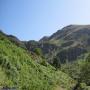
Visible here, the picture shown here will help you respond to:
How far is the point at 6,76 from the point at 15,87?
322cm

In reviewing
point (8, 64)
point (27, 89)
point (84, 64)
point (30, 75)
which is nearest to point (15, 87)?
point (27, 89)

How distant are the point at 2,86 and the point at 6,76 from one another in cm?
404

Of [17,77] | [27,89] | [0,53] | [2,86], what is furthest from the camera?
[0,53]

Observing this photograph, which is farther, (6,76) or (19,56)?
(19,56)

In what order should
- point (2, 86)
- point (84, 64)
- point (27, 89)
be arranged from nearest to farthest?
point (2, 86) → point (27, 89) → point (84, 64)

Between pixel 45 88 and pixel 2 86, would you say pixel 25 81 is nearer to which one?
pixel 45 88

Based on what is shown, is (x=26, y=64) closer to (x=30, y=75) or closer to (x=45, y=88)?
(x=30, y=75)

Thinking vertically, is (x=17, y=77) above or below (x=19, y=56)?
below

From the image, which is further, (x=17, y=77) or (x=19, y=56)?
(x=19, y=56)

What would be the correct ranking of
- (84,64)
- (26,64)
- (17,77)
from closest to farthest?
(17,77)
(26,64)
(84,64)

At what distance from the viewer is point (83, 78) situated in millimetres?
63031

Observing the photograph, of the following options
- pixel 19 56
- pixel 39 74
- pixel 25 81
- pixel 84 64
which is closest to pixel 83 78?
pixel 84 64

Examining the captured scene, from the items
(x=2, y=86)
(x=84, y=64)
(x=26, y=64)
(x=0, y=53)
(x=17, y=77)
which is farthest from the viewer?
(x=84, y=64)

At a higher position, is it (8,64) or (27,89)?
(8,64)
